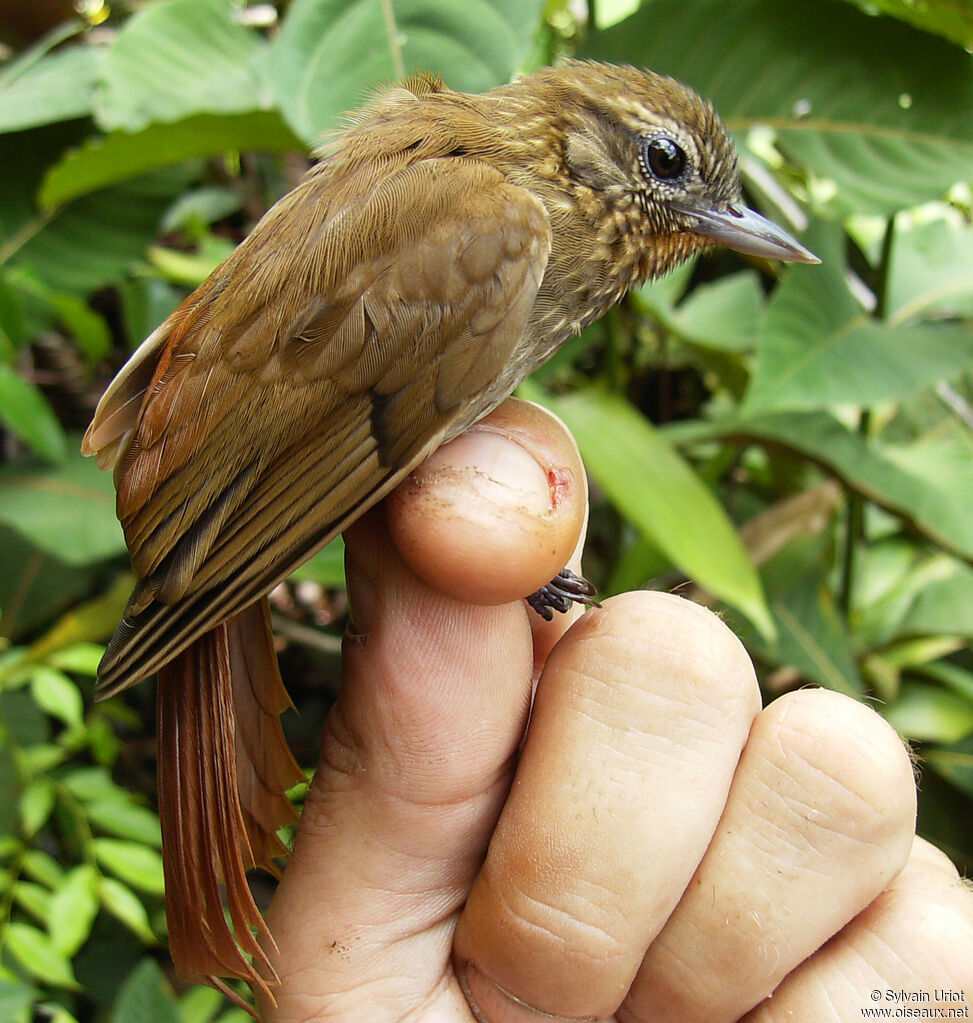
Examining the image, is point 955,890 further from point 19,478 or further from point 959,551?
point 19,478

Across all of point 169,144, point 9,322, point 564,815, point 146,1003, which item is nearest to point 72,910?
point 146,1003

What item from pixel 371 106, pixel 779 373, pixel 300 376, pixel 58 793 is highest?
pixel 371 106

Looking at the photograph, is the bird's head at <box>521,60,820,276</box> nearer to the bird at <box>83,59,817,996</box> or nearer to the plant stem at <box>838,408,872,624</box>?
the bird at <box>83,59,817,996</box>

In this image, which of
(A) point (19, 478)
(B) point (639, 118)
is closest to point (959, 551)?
(B) point (639, 118)

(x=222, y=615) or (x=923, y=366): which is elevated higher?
(x=222, y=615)

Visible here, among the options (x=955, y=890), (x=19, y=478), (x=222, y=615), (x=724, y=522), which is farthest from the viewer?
(x=19, y=478)

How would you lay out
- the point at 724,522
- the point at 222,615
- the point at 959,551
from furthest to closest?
the point at 959,551
the point at 724,522
the point at 222,615

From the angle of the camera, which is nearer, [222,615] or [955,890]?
[222,615]
